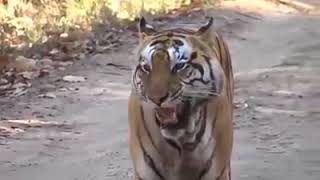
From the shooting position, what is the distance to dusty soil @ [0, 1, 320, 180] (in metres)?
7.07

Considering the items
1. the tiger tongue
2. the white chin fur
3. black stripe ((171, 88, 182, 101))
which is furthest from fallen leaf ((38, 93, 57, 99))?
black stripe ((171, 88, 182, 101))

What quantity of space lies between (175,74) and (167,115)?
0.69 ft

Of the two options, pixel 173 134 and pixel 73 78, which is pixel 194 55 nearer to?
pixel 173 134

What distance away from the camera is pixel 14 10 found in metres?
13.7

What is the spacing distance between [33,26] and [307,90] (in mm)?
4361

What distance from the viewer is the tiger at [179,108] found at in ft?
12.9

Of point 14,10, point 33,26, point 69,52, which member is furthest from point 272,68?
point 14,10

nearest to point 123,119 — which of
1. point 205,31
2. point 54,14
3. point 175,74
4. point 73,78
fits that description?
point 73,78

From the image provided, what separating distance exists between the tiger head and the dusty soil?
2.56m

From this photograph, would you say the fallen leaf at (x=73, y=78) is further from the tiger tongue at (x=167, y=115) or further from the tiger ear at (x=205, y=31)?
the tiger tongue at (x=167, y=115)

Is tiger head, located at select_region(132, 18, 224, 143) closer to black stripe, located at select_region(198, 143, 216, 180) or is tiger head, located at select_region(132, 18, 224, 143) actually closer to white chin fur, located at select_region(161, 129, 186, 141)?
white chin fur, located at select_region(161, 129, 186, 141)

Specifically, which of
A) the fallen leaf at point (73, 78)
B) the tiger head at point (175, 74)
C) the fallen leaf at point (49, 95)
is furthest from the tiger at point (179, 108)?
the fallen leaf at point (73, 78)

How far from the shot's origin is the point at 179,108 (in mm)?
4074

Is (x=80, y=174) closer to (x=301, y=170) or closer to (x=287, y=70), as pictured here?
(x=301, y=170)
